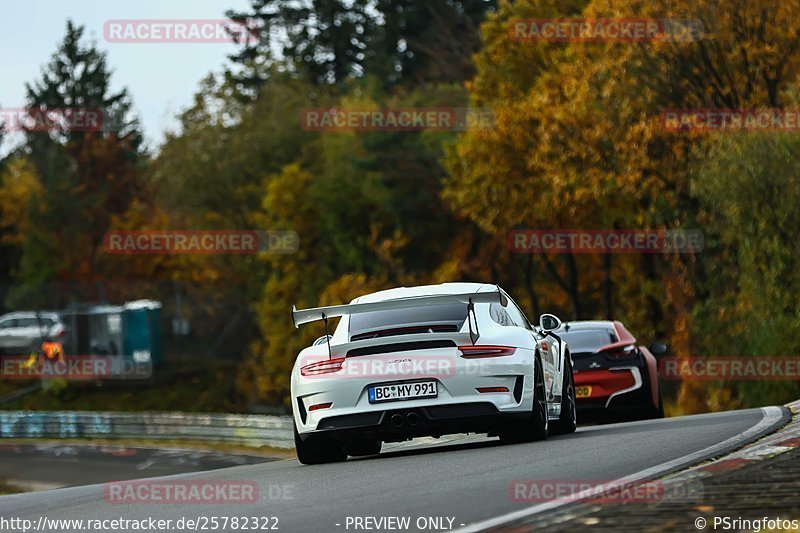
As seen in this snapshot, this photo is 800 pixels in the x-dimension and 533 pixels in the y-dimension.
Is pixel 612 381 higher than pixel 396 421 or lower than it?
lower

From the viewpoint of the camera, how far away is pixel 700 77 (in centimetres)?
3894

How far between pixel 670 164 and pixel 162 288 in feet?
135

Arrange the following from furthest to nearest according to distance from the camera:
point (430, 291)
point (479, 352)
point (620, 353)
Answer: point (620, 353)
point (430, 291)
point (479, 352)

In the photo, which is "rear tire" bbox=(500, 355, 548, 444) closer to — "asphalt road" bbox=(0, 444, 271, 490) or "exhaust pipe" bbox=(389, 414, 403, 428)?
"exhaust pipe" bbox=(389, 414, 403, 428)

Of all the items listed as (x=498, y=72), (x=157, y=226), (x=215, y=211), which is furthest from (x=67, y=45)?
(x=498, y=72)

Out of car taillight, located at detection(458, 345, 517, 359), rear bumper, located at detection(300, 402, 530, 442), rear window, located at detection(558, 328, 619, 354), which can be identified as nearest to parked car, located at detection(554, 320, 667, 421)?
rear window, located at detection(558, 328, 619, 354)

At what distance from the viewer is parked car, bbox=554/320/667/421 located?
20.0 metres

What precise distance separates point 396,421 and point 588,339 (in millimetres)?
8123

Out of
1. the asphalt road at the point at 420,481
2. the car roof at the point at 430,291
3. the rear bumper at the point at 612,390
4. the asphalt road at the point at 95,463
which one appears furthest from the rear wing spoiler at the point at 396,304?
the asphalt road at the point at 95,463

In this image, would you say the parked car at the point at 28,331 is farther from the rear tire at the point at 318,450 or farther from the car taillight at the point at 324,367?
the car taillight at the point at 324,367

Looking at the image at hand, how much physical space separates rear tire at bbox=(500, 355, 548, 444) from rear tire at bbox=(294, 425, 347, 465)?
4.87ft

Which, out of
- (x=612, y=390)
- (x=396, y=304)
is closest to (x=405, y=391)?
(x=396, y=304)

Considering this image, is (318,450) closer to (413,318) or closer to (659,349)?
(413,318)

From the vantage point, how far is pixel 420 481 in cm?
1063
